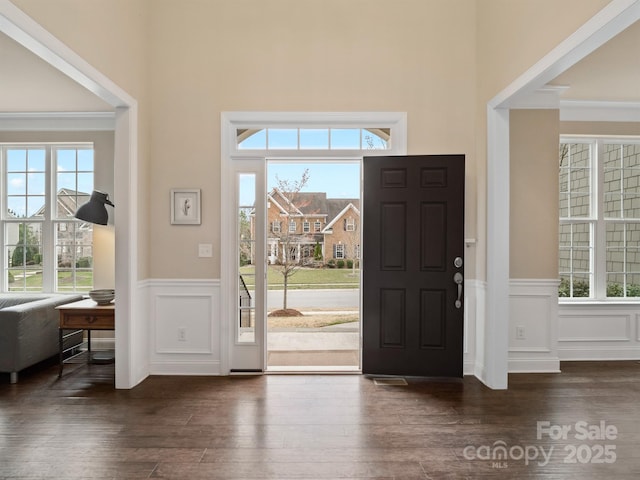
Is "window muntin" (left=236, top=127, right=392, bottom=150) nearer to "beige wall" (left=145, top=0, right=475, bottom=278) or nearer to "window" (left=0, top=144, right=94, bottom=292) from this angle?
"beige wall" (left=145, top=0, right=475, bottom=278)

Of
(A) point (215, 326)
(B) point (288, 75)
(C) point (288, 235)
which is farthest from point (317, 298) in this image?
(B) point (288, 75)

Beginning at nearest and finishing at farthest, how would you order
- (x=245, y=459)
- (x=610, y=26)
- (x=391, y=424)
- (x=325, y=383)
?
(x=610, y=26) < (x=245, y=459) < (x=391, y=424) < (x=325, y=383)

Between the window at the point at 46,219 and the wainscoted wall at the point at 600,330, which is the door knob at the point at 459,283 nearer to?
the wainscoted wall at the point at 600,330

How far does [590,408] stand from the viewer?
3.37 metres

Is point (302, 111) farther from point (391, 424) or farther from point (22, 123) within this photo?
point (22, 123)

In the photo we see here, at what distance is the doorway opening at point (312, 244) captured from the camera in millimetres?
8477

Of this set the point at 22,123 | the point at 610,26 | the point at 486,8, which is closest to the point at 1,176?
the point at 22,123

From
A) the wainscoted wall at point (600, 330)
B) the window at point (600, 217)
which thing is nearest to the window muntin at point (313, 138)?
the window at point (600, 217)

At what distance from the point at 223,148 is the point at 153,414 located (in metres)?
2.46

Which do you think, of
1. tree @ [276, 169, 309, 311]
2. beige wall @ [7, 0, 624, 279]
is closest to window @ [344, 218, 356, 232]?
tree @ [276, 169, 309, 311]

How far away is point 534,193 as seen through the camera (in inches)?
169

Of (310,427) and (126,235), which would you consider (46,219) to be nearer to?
(126,235)

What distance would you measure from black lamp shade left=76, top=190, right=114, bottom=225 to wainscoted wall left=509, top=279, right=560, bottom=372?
4.26m

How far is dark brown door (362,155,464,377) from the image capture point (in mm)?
4012
